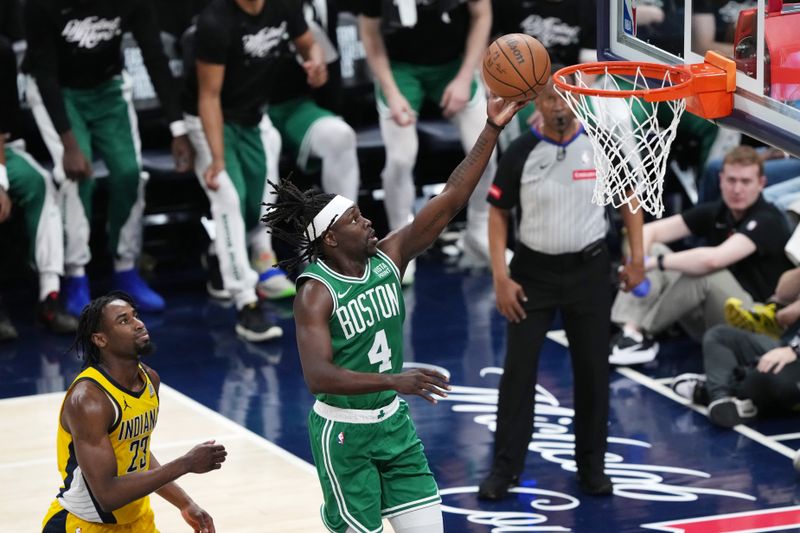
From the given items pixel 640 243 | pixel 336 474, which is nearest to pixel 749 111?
pixel 640 243

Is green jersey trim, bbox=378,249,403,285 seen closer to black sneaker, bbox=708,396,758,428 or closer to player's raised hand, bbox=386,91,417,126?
black sneaker, bbox=708,396,758,428

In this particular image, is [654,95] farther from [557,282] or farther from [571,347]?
[571,347]

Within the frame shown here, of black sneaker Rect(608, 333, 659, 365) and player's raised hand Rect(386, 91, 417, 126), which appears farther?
player's raised hand Rect(386, 91, 417, 126)

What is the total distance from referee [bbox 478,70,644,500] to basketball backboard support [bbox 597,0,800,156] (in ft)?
1.52

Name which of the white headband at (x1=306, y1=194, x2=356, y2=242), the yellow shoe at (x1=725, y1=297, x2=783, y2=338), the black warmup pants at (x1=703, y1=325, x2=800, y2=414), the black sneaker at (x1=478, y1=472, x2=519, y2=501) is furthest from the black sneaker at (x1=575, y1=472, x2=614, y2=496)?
the white headband at (x1=306, y1=194, x2=356, y2=242)

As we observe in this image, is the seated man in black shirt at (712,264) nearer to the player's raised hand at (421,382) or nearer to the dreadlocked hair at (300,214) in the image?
the dreadlocked hair at (300,214)

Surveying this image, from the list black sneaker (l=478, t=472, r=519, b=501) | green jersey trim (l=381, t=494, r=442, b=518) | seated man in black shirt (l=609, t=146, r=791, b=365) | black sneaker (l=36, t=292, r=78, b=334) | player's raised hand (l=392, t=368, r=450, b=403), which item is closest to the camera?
player's raised hand (l=392, t=368, r=450, b=403)

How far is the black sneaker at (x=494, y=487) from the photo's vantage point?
279 inches

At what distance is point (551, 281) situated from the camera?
7051 millimetres

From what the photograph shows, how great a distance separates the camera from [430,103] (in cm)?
1177

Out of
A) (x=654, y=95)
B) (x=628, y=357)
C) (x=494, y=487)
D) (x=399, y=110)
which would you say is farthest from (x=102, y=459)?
(x=399, y=110)

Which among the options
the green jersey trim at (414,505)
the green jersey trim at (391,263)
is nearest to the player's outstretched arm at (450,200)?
the green jersey trim at (391,263)

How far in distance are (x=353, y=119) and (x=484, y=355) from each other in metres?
3.09

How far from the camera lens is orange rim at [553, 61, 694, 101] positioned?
18.9ft
